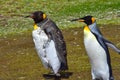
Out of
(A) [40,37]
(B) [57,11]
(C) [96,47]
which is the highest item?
(A) [40,37]

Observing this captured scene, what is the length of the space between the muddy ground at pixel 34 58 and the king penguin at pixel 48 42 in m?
0.66

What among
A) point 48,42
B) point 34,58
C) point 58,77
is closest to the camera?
point 48,42

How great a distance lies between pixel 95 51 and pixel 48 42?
141cm

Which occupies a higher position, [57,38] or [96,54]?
[57,38]

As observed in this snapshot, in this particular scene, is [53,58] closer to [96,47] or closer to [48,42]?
[48,42]

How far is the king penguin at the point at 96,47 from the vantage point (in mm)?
10125

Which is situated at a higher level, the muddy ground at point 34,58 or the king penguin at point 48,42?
the king penguin at point 48,42

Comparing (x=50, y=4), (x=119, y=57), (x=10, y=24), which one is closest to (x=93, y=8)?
(x=50, y=4)

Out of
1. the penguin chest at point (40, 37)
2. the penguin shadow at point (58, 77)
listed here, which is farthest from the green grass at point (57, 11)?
the penguin chest at point (40, 37)

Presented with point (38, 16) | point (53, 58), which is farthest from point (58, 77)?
point (38, 16)

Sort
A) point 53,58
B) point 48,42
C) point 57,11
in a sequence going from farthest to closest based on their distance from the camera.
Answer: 1. point 57,11
2. point 53,58
3. point 48,42

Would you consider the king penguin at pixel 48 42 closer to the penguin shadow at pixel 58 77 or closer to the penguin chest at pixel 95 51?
the penguin shadow at pixel 58 77

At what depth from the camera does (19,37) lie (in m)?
18.5

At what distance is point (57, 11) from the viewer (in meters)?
27.6
